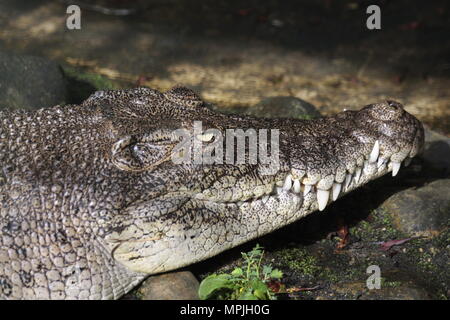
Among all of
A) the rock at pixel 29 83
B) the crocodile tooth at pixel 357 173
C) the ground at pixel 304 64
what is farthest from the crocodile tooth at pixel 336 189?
the rock at pixel 29 83

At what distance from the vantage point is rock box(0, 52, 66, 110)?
566cm

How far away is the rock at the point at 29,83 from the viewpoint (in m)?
Result: 5.66

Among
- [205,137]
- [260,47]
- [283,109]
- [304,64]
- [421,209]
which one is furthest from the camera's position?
[260,47]

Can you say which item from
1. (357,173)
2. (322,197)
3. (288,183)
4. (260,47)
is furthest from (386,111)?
(260,47)

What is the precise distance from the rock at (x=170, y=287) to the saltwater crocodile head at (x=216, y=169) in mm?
84

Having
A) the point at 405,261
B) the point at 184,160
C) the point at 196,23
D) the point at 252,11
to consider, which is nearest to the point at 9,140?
the point at 184,160

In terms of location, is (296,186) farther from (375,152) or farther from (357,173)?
(375,152)

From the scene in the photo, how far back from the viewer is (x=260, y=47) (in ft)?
27.1

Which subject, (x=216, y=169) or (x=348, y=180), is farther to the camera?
(x=348, y=180)

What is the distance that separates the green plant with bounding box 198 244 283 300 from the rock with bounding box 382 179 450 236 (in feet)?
4.62

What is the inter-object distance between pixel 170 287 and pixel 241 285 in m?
0.44

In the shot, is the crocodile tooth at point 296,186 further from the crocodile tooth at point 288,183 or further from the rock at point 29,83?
the rock at point 29,83

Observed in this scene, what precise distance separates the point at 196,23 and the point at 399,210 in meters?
5.05
